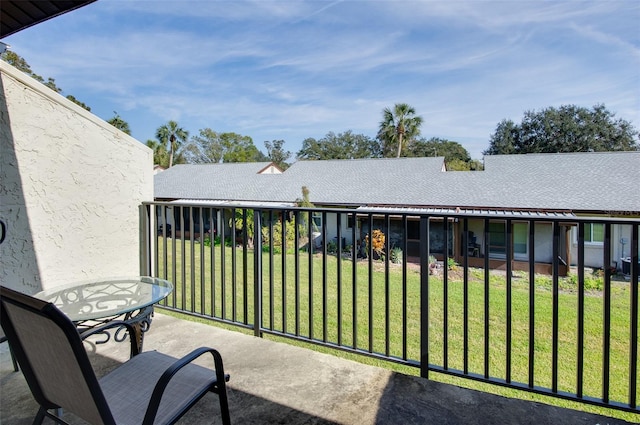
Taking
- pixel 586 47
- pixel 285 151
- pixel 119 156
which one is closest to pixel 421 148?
pixel 285 151

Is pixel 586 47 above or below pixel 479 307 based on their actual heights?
above

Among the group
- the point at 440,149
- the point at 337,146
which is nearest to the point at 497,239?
the point at 440,149

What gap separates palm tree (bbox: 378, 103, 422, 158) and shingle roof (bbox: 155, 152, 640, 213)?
8985mm

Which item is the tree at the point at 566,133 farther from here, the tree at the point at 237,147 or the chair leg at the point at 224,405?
the chair leg at the point at 224,405

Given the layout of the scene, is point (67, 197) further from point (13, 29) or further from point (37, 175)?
point (13, 29)

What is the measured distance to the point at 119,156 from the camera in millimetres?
3027

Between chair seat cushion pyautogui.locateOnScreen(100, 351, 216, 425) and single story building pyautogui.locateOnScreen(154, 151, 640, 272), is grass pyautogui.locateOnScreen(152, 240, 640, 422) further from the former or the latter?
single story building pyautogui.locateOnScreen(154, 151, 640, 272)

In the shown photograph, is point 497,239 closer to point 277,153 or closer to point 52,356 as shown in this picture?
point 52,356

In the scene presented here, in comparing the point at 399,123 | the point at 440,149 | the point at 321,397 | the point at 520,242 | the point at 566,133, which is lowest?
the point at 520,242

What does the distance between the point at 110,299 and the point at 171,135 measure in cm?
3545

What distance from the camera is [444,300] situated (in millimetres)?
2059

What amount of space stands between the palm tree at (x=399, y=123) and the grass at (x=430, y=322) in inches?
783

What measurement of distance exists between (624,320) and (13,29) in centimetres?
932

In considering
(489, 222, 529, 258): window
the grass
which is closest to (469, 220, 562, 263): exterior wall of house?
(489, 222, 529, 258): window
